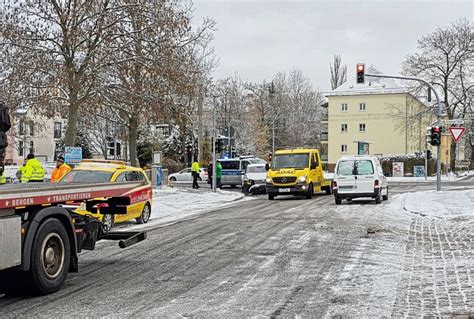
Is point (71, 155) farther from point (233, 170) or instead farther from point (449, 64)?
point (449, 64)

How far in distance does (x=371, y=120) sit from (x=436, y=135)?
181ft

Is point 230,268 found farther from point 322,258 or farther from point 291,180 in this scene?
point 291,180

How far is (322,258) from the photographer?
1073cm

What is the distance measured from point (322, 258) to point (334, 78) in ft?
312

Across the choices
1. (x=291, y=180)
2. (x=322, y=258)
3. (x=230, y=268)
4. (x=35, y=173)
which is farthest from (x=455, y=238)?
(x=291, y=180)

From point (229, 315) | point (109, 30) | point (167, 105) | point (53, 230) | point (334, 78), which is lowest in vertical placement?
point (229, 315)

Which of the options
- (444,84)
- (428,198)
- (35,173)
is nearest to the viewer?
(35,173)

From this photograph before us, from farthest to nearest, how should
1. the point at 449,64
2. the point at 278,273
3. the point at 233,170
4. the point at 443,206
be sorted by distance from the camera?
the point at 449,64
the point at 233,170
the point at 443,206
the point at 278,273

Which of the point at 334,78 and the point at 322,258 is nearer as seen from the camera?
the point at 322,258

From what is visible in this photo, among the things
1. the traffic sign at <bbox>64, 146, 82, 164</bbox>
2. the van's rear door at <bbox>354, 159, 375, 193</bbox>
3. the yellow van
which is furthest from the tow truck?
the yellow van

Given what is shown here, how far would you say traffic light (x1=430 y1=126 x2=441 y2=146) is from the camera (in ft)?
99.7

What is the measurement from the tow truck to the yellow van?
19.0 meters

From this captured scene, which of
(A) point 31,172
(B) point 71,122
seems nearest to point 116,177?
(A) point 31,172

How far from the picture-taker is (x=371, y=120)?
8481cm
